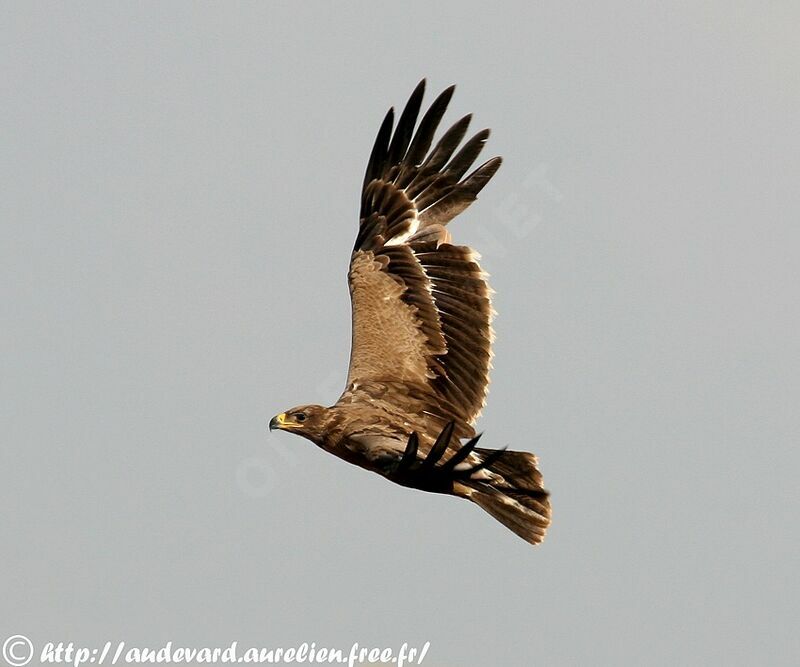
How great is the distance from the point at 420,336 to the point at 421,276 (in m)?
0.75

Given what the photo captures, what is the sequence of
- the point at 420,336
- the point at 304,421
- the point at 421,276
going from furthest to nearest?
the point at 421,276 < the point at 420,336 < the point at 304,421

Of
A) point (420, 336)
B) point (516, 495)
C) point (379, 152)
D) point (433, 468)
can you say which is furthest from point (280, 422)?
point (379, 152)

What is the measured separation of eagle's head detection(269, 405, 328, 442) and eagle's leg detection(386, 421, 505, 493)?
2.06m

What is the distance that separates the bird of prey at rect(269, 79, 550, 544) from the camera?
43.0ft

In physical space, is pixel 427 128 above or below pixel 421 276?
above

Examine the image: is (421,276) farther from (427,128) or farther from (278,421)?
(278,421)

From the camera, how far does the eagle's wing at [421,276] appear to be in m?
15.0

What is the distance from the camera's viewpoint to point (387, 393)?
14648 mm

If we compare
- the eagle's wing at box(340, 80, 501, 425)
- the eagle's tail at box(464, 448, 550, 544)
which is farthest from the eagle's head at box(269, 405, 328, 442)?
the eagle's tail at box(464, 448, 550, 544)

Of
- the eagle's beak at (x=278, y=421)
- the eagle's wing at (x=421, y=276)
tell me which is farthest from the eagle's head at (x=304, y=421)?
the eagle's wing at (x=421, y=276)

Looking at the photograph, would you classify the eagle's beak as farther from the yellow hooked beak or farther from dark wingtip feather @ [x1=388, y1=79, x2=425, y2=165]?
dark wingtip feather @ [x1=388, y1=79, x2=425, y2=165]

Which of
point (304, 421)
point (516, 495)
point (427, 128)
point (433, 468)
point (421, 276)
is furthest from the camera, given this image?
point (427, 128)

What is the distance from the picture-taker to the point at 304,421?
1405 centimetres

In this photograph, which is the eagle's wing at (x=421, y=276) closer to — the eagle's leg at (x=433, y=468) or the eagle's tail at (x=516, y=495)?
the eagle's tail at (x=516, y=495)
